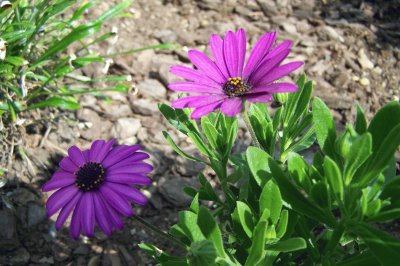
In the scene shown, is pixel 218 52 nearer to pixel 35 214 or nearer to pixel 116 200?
pixel 116 200

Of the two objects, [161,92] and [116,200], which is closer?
[116,200]

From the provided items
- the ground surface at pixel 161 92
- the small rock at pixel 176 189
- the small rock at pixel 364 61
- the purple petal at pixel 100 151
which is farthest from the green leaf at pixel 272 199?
the small rock at pixel 364 61

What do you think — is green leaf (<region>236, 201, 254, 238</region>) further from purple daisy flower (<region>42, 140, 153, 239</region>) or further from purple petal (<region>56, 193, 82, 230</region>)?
purple petal (<region>56, 193, 82, 230</region>)

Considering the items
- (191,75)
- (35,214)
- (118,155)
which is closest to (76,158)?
(118,155)

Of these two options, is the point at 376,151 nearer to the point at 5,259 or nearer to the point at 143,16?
the point at 5,259

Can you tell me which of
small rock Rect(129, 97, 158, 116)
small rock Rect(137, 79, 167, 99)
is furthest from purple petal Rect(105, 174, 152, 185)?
small rock Rect(137, 79, 167, 99)

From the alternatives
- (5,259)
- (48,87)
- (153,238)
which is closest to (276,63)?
(153,238)
